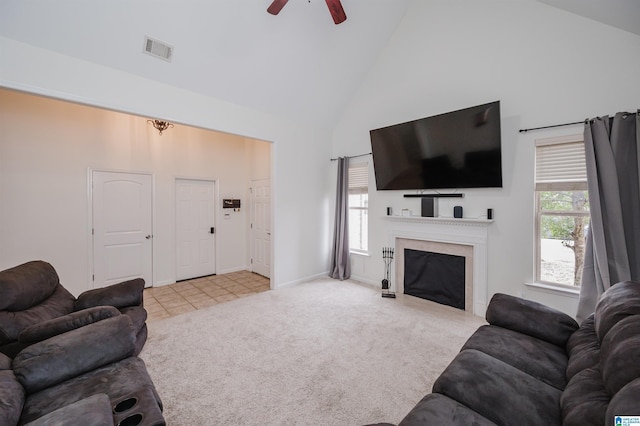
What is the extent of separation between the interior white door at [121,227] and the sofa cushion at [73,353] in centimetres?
320

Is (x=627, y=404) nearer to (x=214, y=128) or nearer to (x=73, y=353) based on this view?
(x=73, y=353)

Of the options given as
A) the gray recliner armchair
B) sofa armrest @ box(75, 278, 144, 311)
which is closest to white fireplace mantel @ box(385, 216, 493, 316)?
sofa armrest @ box(75, 278, 144, 311)

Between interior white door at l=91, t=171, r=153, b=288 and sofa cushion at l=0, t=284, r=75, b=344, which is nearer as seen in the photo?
sofa cushion at l=0, t=284, r=75, b=344

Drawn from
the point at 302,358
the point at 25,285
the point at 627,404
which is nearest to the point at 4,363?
the point at 25,285

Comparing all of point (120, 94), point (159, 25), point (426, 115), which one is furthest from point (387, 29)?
point (120, 94)

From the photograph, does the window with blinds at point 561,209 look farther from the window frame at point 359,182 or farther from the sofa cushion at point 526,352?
the window frame at point 359,182

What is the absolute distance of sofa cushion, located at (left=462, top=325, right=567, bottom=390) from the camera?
158cm

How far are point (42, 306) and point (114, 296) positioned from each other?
0.51 m

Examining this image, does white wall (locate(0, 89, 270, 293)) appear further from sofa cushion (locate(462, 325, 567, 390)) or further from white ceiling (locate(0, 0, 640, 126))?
sofa cushion (locate(462, 325, 567, 390))

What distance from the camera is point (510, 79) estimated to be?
127 inches

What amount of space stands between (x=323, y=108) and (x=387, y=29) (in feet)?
5.20

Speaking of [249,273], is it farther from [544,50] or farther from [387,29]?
[544,50]

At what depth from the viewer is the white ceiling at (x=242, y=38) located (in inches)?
96.6

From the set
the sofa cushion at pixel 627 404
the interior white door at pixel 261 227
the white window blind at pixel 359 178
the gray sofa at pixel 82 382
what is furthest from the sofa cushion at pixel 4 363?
the white window blind at pixel 359 178
